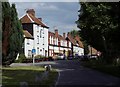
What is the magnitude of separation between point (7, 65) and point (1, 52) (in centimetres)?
833

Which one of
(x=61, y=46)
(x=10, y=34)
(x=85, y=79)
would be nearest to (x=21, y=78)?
(x=85, y=79)

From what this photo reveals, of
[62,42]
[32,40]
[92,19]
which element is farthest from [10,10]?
[62,42]

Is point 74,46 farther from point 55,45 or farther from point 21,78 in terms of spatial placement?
point 21,78

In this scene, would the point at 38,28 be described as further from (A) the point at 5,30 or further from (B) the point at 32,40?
(A) the point at 5,30

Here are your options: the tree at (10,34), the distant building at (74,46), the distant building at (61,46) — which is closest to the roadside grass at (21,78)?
the tree at (10,34)

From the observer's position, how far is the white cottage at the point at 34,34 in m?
95.3

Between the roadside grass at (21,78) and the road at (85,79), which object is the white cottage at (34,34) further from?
the roadside grass at (21,78)

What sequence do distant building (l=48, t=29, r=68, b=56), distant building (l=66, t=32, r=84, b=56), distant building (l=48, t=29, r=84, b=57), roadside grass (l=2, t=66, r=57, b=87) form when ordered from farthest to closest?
distant building (l=66, t=32, r=84, b=56) < distant building (l=48, t=29, r=84, b=57) < distant building (l=48, t=29, r=68, b=56) < roadside grass (l=2, t=66, r=57, b=87)

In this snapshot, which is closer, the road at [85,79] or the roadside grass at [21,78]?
the roadside grass at [21,78]

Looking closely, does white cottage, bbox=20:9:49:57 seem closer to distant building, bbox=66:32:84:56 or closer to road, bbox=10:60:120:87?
distant building, bbox=66:32:84:56

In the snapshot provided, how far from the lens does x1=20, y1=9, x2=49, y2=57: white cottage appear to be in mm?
95300

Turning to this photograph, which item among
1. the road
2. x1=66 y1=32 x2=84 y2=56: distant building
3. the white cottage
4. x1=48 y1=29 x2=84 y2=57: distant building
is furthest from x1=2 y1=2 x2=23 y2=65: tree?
x1=66 y1=32 x2=84 y2=56: distant building

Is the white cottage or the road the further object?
the white cottage

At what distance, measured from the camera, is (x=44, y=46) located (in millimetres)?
106562
